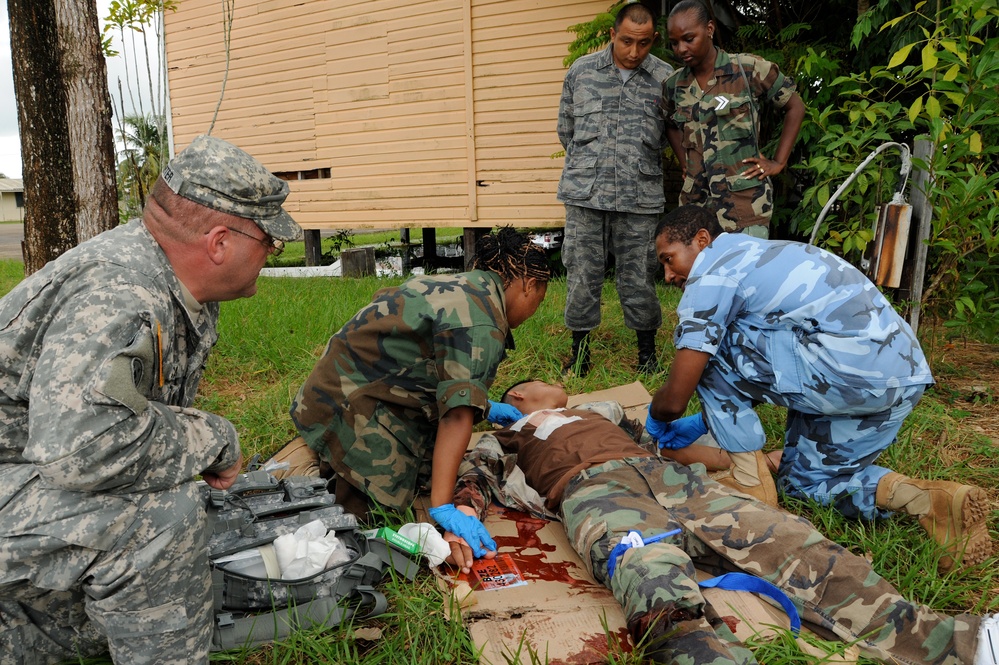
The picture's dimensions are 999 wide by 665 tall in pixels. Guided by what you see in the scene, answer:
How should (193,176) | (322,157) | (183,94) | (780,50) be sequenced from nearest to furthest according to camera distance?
(193,176)
(780,50)
(322,157)
(183,94)

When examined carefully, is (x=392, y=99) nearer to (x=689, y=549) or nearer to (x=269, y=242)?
(x=269, y=242)

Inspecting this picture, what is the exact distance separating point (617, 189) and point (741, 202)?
701 mm

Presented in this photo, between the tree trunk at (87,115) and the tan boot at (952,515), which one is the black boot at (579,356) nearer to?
the tan boot at (952,515)

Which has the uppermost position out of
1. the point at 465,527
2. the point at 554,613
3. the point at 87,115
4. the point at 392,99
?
the point at 392,99

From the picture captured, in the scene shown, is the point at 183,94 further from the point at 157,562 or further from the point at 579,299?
the point at 157,562

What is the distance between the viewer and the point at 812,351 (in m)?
2.59

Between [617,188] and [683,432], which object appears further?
[617,188]

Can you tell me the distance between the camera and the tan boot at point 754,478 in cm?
274

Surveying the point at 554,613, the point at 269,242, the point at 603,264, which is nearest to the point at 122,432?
the point at 269,242

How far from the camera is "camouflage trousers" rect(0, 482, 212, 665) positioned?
1.66 m

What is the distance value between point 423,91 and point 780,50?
4065 mm

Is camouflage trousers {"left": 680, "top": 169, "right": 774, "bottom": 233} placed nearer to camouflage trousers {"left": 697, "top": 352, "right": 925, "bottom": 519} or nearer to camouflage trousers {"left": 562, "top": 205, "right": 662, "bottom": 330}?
camouflage trousers {"left": 562, "top": 205, "right": 662, "bottom": 330}

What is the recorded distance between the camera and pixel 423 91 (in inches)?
330

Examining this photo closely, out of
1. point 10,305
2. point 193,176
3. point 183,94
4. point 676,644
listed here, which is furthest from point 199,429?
point 183,94
